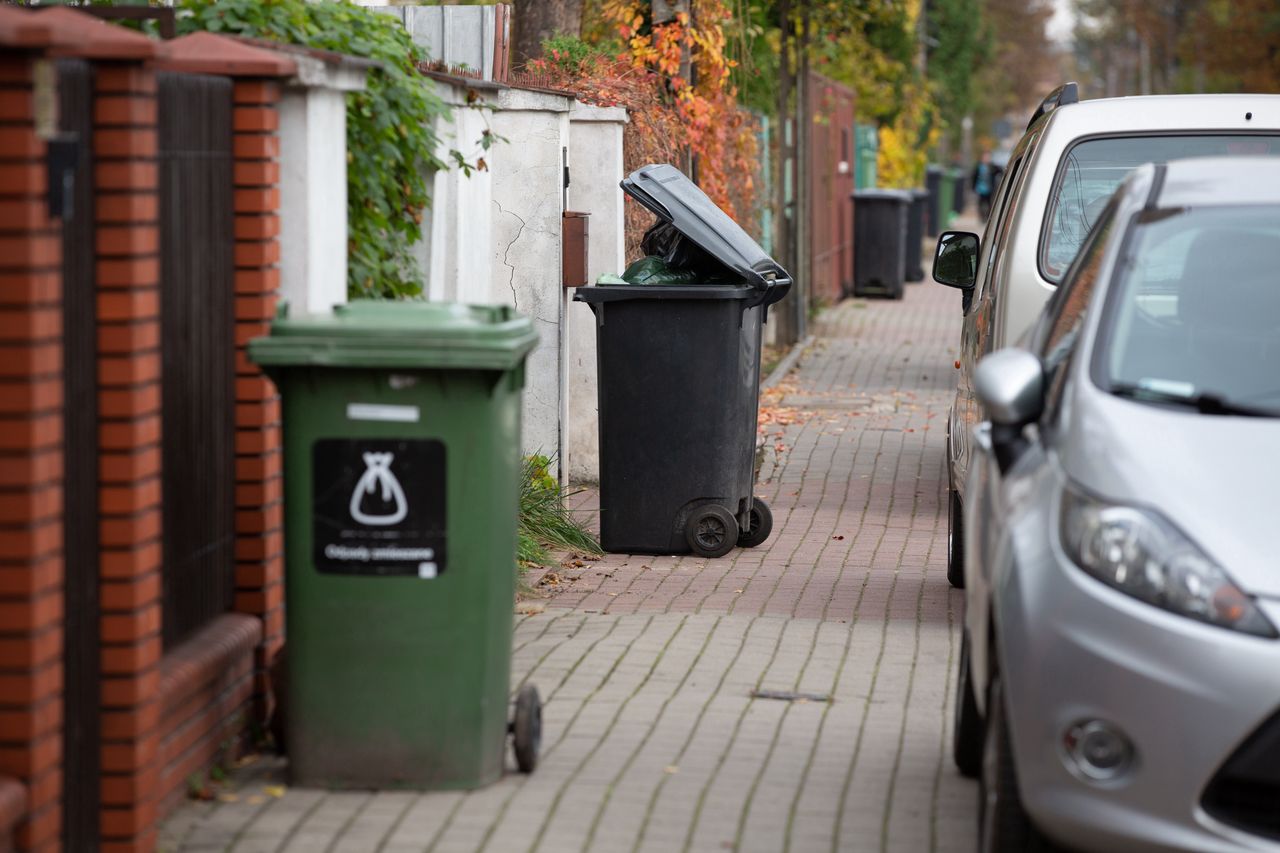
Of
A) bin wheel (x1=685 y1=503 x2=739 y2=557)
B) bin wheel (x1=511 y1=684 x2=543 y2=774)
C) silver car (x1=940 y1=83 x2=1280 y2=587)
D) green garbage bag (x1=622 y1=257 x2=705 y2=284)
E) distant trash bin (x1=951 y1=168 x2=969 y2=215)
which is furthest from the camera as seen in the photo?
distant trash bin (x1=951 y1=168 x2=969 y2=215)

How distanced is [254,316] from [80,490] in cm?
117

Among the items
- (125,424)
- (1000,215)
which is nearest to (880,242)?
(1000,215)

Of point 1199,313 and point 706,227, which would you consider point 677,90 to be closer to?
point 706,227

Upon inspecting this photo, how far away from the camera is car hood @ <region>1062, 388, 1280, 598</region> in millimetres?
3734

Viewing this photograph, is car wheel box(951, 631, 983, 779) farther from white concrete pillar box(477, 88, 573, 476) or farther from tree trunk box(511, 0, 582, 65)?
tree trunk box(511, 0, 582, 65)

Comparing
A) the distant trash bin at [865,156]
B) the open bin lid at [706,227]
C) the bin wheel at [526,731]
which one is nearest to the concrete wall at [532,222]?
the open bin lid at [706,227]

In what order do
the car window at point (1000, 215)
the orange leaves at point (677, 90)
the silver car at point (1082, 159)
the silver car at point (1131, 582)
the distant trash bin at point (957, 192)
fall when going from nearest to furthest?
1. the silver car at point (1131, 582)
2. the silver car at point (1082, 159)
3. the car window at point (1000, 215)
4. the orange leaves at point (677, 90)
5. the distant trash bin at point (957, 192)

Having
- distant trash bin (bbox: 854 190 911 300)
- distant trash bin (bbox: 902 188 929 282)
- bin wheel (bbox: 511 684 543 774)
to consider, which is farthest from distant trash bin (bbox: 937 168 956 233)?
bin wheel (bbox: 511 684 543 774)

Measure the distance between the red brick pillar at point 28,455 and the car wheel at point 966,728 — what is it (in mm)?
2345

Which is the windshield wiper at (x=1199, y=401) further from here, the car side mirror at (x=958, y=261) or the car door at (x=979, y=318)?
the car side mirror at (x=958, y=261)

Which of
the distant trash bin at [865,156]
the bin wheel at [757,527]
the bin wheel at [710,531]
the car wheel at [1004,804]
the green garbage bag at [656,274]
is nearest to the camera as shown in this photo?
the car wheel at [1004,804]

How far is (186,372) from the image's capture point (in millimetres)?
4832

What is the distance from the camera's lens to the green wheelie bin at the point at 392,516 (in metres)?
4.71

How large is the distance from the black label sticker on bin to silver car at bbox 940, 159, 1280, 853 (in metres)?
1.32
